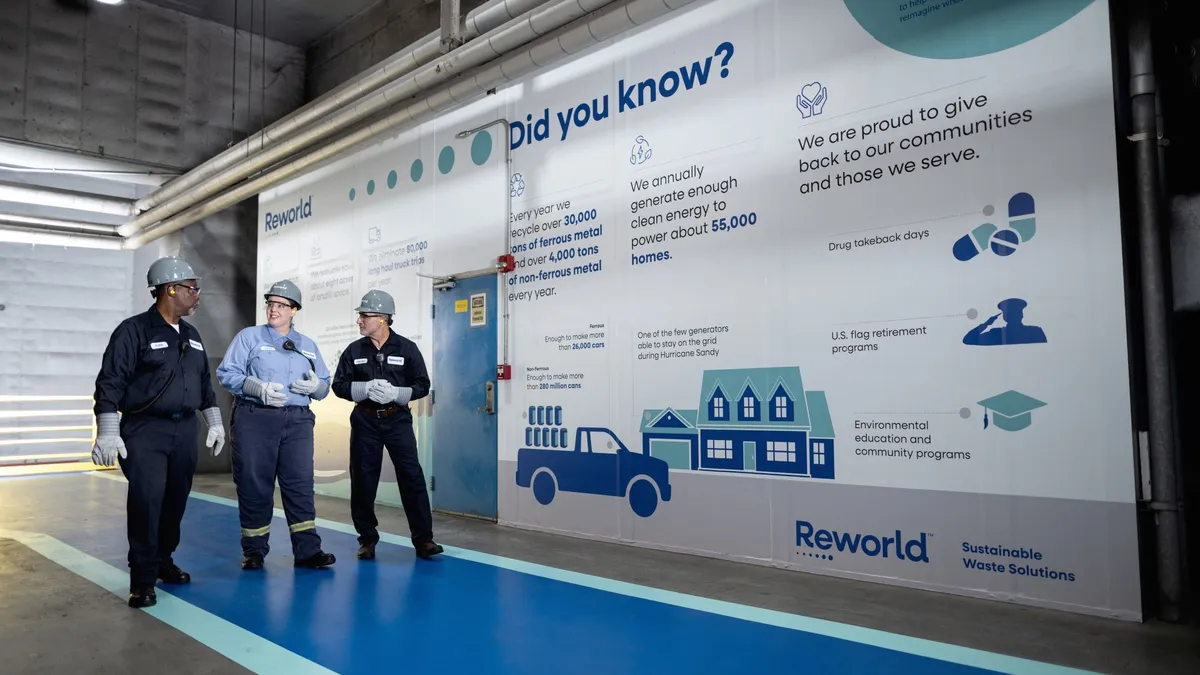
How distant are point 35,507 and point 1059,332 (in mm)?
8624

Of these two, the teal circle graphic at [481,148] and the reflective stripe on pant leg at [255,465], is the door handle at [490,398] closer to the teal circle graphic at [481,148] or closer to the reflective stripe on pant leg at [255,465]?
the teal circle graphic at [481,148]

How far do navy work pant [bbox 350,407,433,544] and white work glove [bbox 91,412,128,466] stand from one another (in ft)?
4.39

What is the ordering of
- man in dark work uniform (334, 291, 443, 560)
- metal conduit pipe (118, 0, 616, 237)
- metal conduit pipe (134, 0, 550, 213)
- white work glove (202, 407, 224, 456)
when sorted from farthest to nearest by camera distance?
metal conduit pipe (134, 0, 550, 213), metal conduit pipe (118, 0, 616, 237), man in dark work uniform (334, 291, 443, 560), white work glove (202, 407, 224, 456)

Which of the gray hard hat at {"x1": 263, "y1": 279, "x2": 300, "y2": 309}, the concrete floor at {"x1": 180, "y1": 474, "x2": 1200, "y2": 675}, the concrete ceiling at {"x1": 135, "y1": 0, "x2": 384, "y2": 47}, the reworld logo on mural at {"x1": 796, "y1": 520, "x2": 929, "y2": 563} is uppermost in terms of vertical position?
the concrete ceiling at {"x1": 135, "y1": 0, "x2": 384, "y2": 47}

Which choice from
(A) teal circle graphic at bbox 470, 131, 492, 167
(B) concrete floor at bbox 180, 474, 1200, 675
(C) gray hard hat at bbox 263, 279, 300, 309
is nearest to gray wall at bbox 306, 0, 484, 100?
(A) teal circle graphic at bbox 470, 131, 492, 167

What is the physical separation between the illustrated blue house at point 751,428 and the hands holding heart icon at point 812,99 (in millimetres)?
1502

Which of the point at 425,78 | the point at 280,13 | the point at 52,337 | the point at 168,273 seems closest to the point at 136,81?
the point at 280,13

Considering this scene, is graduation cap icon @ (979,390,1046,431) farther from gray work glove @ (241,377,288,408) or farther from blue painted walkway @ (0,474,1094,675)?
gray work glove @ (241,377,288,408)

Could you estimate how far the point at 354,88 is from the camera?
706 centimetres

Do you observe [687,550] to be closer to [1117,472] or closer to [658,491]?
[658,491]

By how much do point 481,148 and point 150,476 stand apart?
12.9 feet

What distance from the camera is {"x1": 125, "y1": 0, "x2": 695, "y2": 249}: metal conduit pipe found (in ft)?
15.8

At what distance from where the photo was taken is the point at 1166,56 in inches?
144

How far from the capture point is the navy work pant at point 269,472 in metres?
4.52
